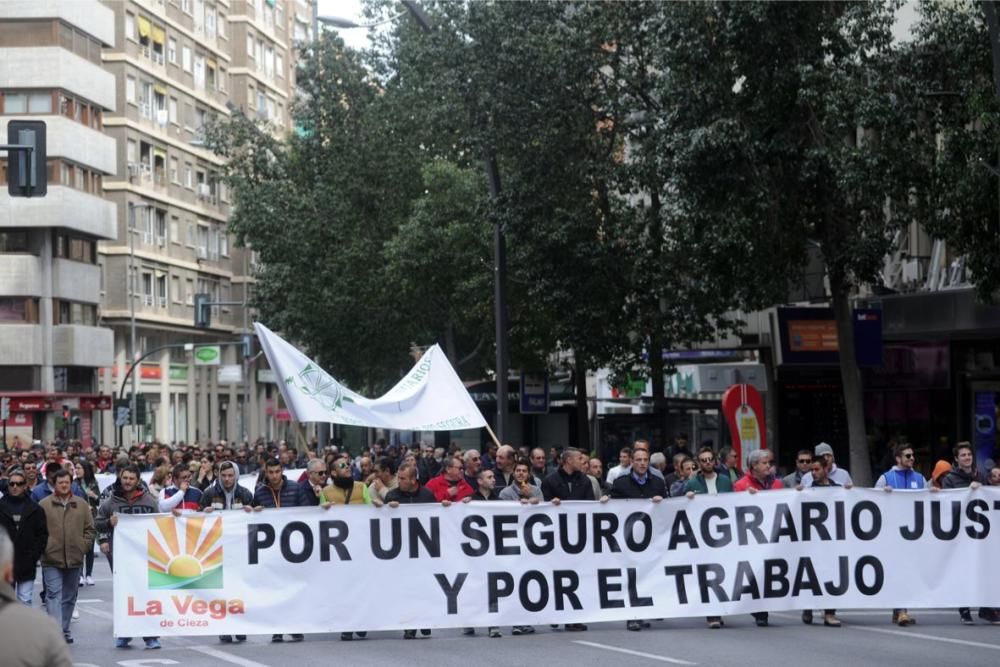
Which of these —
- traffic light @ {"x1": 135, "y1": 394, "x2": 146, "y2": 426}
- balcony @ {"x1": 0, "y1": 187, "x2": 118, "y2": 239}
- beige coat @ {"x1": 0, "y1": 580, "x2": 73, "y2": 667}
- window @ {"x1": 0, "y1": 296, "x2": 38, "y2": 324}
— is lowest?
beige coat @ {"x1": 0, "y1": 580, "x2": 73, "y2": 667}

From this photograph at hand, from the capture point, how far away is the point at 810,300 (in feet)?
112

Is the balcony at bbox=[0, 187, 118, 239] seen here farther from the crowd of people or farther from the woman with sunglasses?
the crowd of people

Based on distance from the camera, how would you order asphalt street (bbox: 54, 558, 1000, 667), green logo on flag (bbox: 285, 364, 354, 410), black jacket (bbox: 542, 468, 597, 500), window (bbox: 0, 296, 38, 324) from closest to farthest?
asphalt street (bbox: 54, 558, 1000, 667), black jacket (bbox: 542, 468, 597, 500), green logo on flag (bbox: 285, 364, 354, 410), window (bbox: 0, 296, 38, 324)

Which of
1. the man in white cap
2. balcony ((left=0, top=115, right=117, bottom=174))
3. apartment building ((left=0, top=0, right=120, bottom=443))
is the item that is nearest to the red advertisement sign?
the man in white cap

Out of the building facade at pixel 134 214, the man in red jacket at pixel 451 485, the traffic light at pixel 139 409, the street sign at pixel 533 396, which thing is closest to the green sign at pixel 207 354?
the building facade at pixel 134 214

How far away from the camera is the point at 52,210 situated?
207ft

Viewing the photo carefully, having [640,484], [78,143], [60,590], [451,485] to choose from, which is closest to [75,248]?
[78,143]

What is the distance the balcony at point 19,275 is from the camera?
62.7 metres

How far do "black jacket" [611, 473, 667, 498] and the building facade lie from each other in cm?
4147

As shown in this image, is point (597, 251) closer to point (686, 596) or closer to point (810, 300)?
point (810, 300)

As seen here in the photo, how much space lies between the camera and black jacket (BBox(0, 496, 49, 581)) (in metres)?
15.6

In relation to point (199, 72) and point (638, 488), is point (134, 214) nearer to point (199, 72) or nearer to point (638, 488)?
point (199, 72)

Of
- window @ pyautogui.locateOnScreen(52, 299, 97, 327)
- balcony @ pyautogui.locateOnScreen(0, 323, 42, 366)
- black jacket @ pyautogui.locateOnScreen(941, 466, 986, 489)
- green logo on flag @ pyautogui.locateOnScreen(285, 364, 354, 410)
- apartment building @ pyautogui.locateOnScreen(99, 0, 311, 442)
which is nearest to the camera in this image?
green logo on flag @ pyautogui.locateOnScreen(285, 364, 354, 410)

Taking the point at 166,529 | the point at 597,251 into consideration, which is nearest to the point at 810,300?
the point at 597,251
